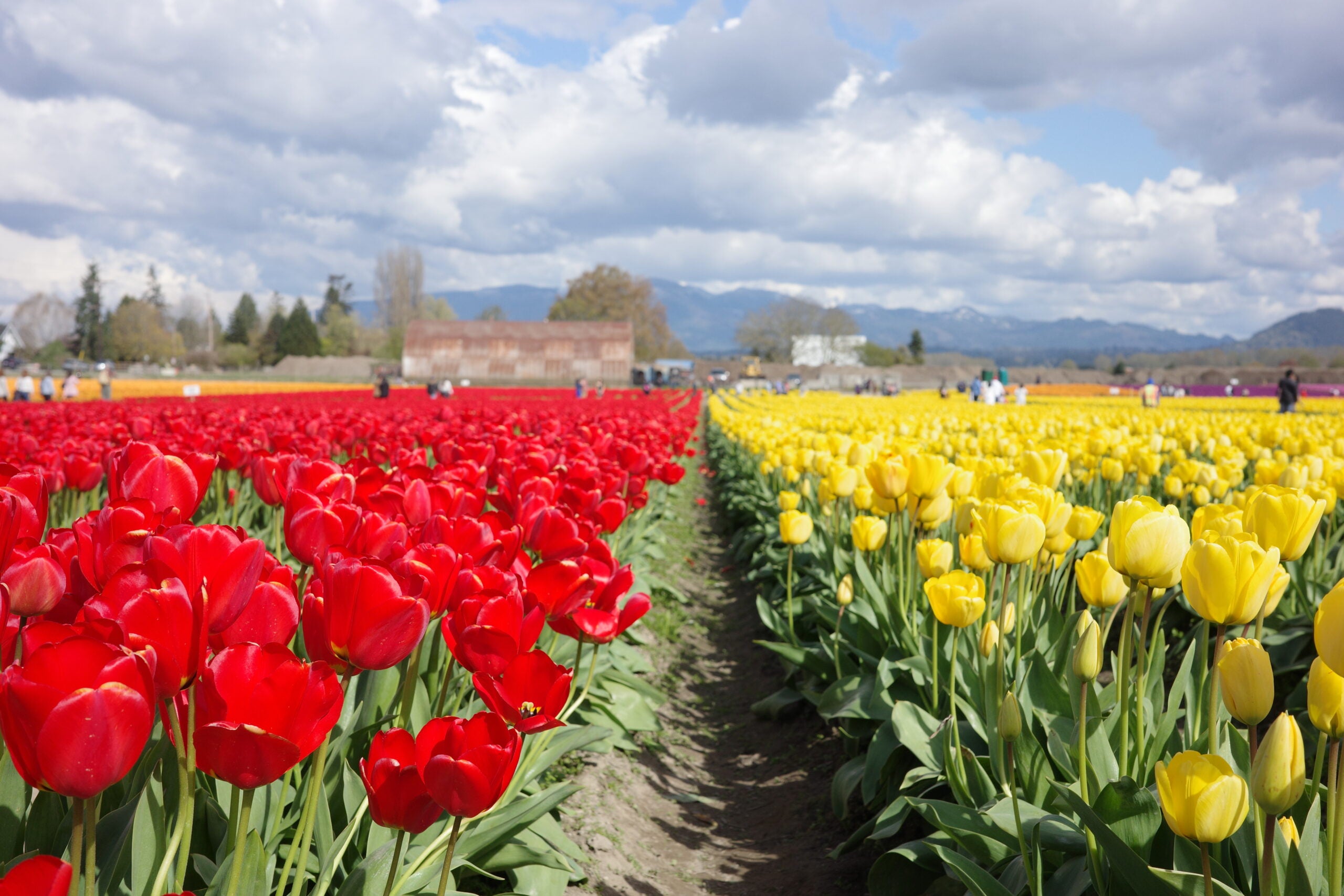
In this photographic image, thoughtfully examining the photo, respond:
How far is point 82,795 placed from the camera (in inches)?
38.7

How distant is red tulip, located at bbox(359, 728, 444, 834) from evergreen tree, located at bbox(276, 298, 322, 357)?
103 meters

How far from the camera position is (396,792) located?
1253 millimetres

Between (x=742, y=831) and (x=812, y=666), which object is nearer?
(x=742, y=831)

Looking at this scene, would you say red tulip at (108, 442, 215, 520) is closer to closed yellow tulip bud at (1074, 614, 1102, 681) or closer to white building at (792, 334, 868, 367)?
closed yellow tulip bud at (1074, 614, 1102, 681)

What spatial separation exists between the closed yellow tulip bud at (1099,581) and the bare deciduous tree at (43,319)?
12701cm

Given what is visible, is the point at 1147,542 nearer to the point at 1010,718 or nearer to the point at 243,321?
the point at 1010,718

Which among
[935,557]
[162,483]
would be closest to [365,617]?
[162,483]

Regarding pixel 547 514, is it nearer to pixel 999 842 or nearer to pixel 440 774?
pixel 440 774

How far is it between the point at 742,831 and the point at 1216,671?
2.60 metres

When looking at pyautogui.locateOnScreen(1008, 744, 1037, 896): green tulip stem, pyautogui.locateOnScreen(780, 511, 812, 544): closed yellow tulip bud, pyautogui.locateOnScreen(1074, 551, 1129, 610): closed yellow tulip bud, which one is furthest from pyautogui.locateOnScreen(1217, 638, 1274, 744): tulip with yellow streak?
pyautogui.locateOnScreen(780, 511, 812, 544): closed yellow tulip bud

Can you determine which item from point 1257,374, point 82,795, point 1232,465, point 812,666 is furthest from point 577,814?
point 1257,374

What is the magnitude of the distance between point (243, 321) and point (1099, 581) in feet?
403

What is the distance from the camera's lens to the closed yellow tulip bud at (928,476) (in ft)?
10.4

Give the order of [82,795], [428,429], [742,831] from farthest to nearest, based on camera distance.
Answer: [428,429] < [742,831] < [82,795]
